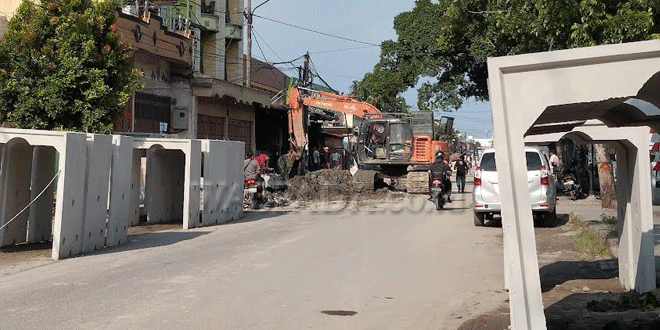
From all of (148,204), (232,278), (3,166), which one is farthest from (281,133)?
(232,278)

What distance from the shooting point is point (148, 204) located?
2042 centimetres

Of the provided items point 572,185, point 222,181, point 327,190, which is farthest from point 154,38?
point 572,185

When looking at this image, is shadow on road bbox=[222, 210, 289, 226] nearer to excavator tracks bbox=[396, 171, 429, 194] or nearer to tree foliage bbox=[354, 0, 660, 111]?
tree foliage bbox=[354, 0, 660, 111]

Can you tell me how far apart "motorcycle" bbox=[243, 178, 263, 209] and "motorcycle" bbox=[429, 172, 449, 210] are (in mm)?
5560

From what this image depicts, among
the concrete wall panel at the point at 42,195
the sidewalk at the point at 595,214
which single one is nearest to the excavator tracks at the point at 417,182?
the sidewalk at the point at 595,214

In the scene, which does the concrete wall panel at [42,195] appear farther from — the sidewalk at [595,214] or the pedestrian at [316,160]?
the pedestrian at [316,160]

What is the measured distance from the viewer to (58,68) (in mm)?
18766

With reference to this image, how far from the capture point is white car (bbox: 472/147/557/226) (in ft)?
61.1

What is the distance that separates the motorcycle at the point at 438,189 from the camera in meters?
23.7

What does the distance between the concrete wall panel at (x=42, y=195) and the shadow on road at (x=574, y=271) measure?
9467mm

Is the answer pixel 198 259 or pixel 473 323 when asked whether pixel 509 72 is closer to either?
pixel 473 323

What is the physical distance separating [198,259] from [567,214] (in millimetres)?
12271

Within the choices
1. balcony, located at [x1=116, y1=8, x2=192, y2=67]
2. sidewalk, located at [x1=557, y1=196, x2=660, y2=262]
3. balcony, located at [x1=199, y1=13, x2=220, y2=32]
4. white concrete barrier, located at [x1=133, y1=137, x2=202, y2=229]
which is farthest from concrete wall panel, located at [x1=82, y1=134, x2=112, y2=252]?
balcony, located at [x1=199, y1=13, x2=220, y2=32]

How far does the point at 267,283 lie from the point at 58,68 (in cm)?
1051
